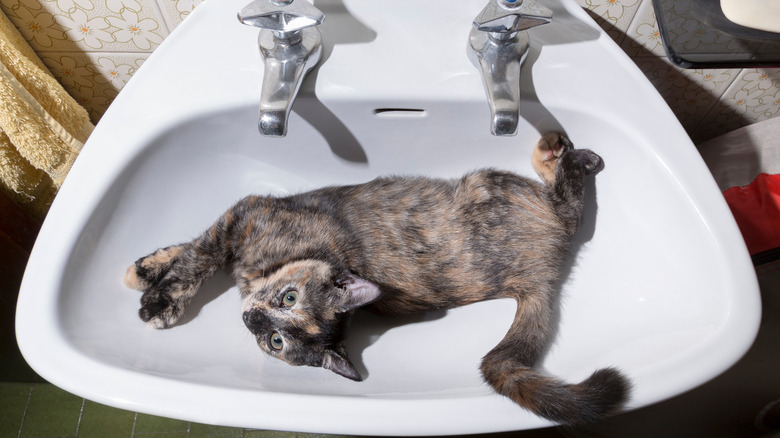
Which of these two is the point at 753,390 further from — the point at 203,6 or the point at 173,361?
the point at 203,6

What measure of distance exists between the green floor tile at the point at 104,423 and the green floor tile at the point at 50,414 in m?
0.03

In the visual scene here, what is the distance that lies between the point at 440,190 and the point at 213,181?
43 centimetres

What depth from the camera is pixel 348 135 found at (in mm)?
841

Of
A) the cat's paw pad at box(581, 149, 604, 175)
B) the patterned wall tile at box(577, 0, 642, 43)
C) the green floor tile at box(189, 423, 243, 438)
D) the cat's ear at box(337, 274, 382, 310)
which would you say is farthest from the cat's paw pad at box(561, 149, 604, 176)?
the green floor tile at box(189, 423, 243, 438)

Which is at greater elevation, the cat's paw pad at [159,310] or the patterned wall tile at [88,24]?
the patterned wall tile at [88,24]

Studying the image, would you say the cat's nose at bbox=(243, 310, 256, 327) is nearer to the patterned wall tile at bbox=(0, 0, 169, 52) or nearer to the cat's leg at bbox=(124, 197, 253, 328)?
the cat's leg at bbox=(124, 197, 253, 328)

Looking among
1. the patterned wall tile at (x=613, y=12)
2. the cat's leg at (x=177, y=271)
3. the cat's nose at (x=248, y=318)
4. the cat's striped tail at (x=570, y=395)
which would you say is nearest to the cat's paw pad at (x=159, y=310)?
the cat's leg at (x=177, y=271)

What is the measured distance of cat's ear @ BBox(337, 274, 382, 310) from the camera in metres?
0.80

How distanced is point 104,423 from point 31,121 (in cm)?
109

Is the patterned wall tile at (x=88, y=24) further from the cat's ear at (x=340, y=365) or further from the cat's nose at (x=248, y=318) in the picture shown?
the cat's ear at (x=340, y=365)

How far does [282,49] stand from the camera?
0.71 meters

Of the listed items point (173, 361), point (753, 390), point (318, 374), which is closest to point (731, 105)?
point (753, 390)

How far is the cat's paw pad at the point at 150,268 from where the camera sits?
2.46ft

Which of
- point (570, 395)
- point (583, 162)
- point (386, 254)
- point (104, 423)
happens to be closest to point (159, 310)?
point (386, 254)
